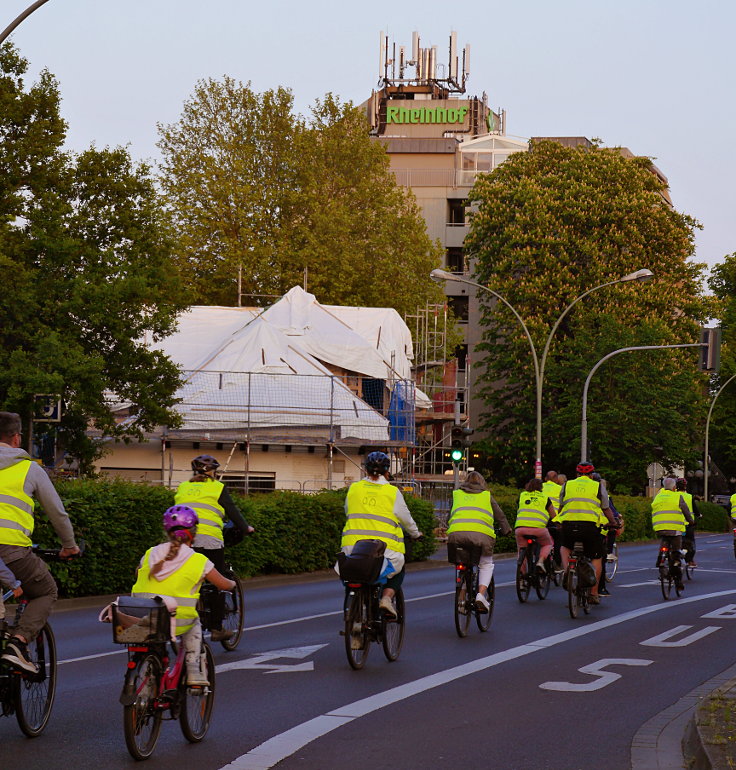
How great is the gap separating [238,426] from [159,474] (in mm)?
3053

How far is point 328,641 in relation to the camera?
13.7 metres

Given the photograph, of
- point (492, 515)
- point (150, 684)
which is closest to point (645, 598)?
point (492, 515)

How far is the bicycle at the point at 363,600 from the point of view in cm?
1131

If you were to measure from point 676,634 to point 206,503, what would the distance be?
605 cm

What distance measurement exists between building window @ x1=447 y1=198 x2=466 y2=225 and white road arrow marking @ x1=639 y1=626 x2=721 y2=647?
2536 inches

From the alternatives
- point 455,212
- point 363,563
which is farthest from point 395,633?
point 455,212

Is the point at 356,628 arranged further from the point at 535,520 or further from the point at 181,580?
the point at 535,520

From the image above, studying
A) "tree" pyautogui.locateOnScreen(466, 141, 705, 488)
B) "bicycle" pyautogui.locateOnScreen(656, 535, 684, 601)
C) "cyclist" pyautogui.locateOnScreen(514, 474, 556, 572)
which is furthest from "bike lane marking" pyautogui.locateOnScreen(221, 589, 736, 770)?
"tree" pyautogui.locateOnScreen(466, 141, 705, 488)

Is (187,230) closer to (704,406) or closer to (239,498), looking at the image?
(704,406)

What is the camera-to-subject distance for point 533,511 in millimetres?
19156

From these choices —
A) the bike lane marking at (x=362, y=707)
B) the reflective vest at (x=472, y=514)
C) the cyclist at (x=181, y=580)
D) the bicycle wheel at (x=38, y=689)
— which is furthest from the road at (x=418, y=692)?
the reflective vest at (x=472, y=514)

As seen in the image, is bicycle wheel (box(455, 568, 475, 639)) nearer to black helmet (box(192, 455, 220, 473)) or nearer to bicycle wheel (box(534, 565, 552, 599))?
black helmet (box(192, 455, 220, 473))

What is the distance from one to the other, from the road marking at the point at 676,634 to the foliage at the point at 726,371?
5460 centimetres

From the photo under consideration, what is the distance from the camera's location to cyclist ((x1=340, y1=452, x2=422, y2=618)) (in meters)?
11.8
